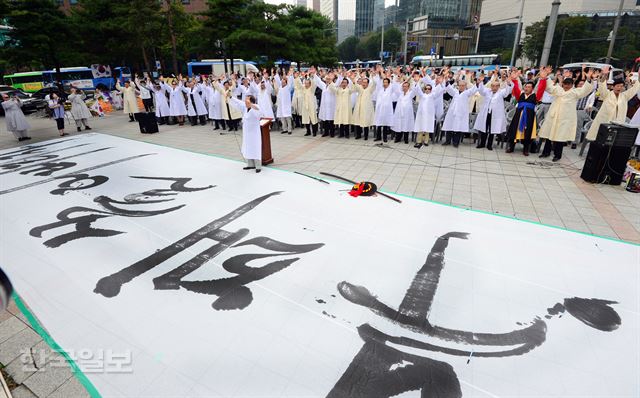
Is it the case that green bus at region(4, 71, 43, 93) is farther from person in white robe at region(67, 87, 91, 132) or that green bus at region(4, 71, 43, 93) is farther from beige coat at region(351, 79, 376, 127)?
beige coat at region(351, 79, 376, 127)

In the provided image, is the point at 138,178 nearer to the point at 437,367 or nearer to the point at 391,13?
the point at 437,367

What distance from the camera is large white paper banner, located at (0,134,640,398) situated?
2.33 m

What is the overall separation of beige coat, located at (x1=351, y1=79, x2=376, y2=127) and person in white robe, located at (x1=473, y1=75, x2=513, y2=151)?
2.72 metres

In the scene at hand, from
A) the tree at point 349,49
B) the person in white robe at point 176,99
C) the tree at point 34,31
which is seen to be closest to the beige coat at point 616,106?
the person in white robe at point 176,99

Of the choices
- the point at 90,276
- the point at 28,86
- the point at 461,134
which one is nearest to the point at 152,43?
the point at 28,86

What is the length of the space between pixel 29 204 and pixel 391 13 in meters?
108

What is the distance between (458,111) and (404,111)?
1334 millimetres

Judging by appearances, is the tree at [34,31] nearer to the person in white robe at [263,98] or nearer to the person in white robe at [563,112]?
the person in white robe at [263,98]

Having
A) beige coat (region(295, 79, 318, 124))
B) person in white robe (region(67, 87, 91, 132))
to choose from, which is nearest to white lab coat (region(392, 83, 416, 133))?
beige coat (region(295, 79, 318, 124))

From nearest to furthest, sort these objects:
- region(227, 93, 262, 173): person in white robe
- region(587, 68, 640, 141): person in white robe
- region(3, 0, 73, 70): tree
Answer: region(227, 93, 262, 173): person in white robe < region(587, 68, 640, 141): person in white robe < region(3, 0, 73, 70): tree

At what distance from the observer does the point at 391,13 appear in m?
96.6

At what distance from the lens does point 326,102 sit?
1006cm

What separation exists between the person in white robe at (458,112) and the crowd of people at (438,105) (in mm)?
23

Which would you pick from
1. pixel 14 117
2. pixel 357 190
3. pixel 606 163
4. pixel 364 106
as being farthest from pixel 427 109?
pixel 14 117
